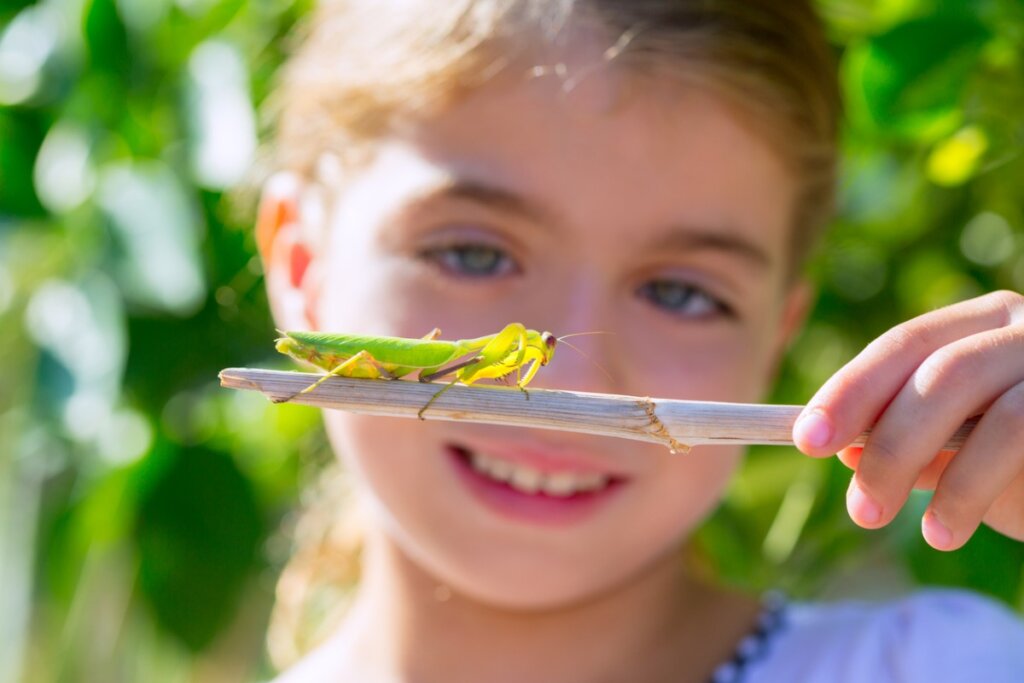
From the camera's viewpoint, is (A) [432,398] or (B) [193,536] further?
(B) [193,536]

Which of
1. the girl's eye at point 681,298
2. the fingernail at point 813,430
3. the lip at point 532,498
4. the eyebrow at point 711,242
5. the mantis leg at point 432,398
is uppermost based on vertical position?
the mantis leg at point 432,398

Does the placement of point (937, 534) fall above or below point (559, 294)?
above

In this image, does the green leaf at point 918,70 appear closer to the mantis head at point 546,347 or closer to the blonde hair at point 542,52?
the blonde hair at point 542,52

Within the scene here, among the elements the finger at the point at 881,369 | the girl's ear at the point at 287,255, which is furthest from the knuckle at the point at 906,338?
the girl's ear at the point at 287,255

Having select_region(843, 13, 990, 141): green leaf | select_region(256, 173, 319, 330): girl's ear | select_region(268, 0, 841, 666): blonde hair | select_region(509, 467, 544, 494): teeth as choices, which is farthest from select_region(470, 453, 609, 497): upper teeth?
select_region(843, 13, 990, 141): green leaf

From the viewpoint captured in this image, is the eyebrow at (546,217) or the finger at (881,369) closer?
the finger at (881,369)

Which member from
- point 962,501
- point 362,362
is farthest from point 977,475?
point 362,362

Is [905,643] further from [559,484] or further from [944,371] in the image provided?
[944,371]
